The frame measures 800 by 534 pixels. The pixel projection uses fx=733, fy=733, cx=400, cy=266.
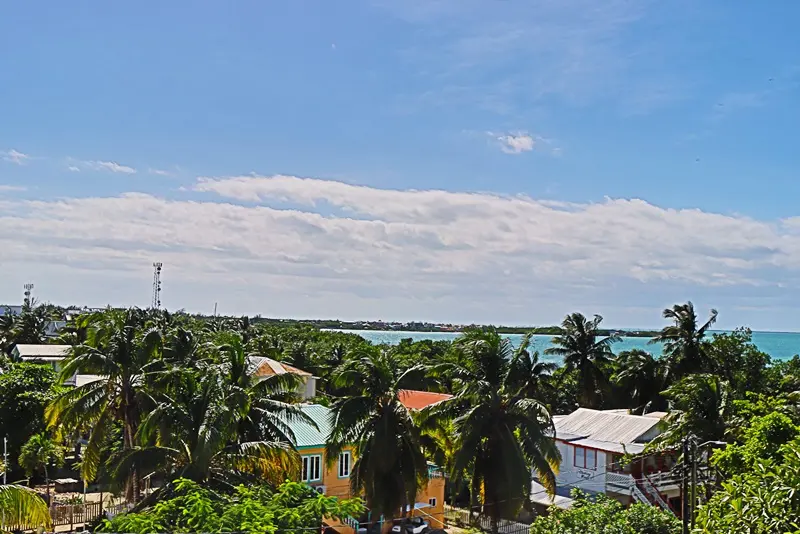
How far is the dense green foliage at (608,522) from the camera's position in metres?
15.7

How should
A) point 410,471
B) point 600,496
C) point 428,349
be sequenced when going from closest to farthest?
point 600,496 → point 410,471 → point 428,349

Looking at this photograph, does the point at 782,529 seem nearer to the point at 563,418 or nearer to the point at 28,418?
the point at 563,418

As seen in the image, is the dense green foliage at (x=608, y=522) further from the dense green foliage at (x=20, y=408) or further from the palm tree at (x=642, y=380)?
the palm tree at (x=642, y=380)

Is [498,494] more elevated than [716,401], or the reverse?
[716,401]

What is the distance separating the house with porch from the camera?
29891 millimetres

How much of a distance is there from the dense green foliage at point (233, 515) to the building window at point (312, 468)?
437 inches

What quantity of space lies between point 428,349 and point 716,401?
5525 cm

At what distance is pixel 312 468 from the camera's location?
27578 millimetres

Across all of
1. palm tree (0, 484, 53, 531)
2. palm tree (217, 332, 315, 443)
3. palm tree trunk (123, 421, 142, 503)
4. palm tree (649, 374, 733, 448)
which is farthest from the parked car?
palm tree (0, 484, 53, 531)

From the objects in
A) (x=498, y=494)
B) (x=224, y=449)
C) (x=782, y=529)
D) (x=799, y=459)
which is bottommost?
Result: (x=498, y=494)

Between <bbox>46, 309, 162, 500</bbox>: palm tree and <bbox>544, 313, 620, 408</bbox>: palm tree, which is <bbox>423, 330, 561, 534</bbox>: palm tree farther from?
<bbox>544, 313, 620, 408</bbox>: palm tree

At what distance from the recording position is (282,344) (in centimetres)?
7231

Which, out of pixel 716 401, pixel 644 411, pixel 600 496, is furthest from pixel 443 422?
pixel 644 411

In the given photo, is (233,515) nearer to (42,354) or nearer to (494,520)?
(494,520)
